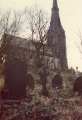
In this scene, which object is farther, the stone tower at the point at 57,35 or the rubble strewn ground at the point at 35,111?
the stone tower at the point at 57,35

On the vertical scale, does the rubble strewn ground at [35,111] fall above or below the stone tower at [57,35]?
below

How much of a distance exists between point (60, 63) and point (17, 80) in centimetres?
4371

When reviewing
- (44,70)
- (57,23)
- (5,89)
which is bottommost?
(5,89)

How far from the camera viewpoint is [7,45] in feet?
125

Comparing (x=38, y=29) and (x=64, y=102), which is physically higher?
(x=38, y=29)

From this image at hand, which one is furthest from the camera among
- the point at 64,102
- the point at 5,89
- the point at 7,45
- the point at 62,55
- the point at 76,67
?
the point at 62,55

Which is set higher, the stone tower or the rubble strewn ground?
the stone tower

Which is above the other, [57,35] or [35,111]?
[57,35]

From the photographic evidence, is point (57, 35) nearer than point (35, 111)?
No

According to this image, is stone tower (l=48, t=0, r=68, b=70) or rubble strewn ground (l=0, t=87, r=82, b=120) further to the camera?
stone tower (l=48, t=0, r=68, b=70)

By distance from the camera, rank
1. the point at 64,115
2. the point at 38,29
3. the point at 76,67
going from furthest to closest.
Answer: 1. the point at 76,67
2. the point at 38,29
3. the point at 64,115

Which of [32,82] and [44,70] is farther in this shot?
[32,82]

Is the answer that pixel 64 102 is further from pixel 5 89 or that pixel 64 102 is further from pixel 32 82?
pixel 32 82

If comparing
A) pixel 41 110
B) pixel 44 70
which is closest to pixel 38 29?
pixel 44 70
